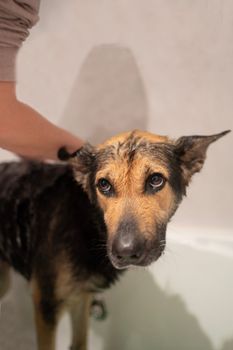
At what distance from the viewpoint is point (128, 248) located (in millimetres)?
808

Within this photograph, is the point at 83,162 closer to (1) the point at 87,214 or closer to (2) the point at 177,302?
(1) the point at 87,214

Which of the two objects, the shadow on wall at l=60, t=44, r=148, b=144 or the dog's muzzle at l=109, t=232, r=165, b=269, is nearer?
the dog's muzzle at l=109, t=232, r=165, b=269

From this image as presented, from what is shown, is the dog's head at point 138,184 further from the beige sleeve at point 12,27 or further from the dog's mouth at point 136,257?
the beige sleeve at point 12,27

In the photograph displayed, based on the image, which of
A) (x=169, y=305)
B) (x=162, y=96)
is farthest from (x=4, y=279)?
(x=162, y=96)

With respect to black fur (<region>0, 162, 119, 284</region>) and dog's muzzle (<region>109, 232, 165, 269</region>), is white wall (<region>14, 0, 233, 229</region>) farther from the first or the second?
dog's muzzle (<region>109, 232, 165, 269</region>)

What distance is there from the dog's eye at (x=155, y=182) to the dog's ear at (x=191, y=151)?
0.09 m

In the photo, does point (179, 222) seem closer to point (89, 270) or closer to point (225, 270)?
point (225, 270)

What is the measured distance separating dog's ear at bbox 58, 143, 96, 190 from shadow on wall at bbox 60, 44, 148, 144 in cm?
39

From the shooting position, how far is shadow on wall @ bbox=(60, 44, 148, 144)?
139cm

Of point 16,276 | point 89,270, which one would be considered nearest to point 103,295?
point 16,276

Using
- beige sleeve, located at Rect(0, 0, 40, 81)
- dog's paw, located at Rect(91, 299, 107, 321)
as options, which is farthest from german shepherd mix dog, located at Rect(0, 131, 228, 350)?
beige sleeve, located at Rect(0, 0, 40, 81)

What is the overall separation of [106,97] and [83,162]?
18.3 inches

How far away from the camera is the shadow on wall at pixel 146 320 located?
140cm

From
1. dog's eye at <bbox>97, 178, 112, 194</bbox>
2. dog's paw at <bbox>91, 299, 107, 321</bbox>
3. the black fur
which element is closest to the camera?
dog's eye at <bbox>97, 178, 112, 194</bbox>
